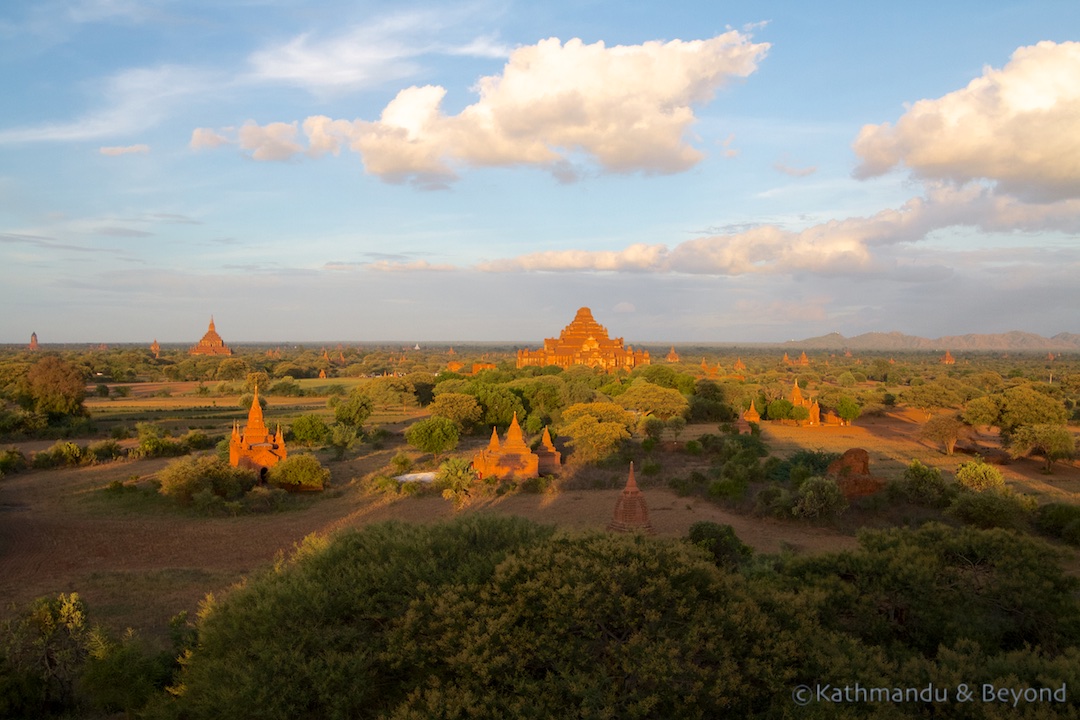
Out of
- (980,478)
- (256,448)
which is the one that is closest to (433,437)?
(256,448)

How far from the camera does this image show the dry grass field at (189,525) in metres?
12.7

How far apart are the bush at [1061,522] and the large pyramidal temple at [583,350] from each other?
45.8 metres

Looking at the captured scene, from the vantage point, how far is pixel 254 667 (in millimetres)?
6637

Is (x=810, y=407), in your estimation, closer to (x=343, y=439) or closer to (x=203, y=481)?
(x=343, y=439)

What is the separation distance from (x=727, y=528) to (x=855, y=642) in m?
6.54

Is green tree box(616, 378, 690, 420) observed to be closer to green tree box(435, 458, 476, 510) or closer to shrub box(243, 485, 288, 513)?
green tree box(435, 458, 476, 510)

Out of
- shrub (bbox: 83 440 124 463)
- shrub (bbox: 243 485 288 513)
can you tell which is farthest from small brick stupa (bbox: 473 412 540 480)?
shrub (bbox: 83 440 124 463)

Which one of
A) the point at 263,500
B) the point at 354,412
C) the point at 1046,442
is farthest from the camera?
the point at 354,412

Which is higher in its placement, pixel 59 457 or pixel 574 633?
pixel 574 633

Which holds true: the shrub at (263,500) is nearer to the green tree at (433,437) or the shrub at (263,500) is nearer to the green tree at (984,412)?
the green tree at (433,437)

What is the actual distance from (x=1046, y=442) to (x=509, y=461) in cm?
1777

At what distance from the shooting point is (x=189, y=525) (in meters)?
17.3

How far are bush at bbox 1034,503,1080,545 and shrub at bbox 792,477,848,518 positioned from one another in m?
4.14

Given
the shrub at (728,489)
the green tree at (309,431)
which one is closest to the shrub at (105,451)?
the green tree at (309,431)
